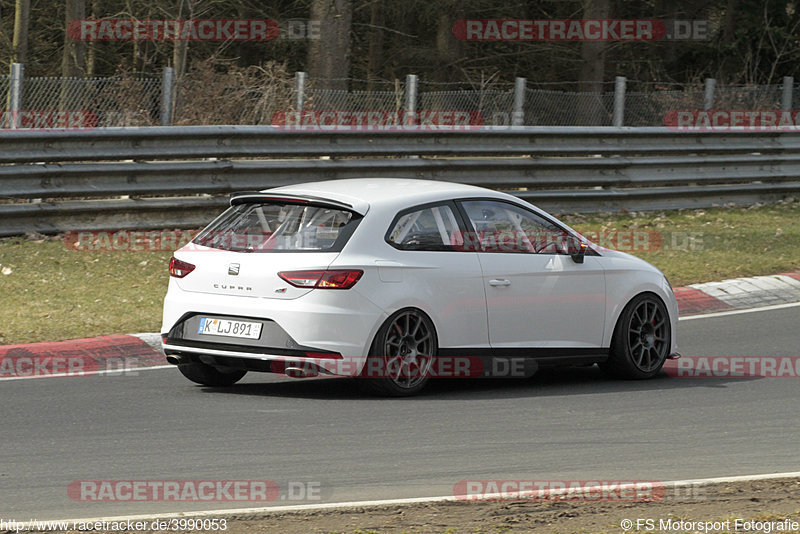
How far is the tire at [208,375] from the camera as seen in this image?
9.27 meters

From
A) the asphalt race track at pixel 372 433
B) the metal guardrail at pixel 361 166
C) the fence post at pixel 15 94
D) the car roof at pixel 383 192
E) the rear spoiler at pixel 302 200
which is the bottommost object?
the asphalt race track at pixel 372 433

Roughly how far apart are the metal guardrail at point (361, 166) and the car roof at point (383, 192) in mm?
5996

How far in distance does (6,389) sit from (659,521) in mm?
5067

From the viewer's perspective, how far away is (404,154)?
56.6 ft

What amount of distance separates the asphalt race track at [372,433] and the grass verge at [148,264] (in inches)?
58.2

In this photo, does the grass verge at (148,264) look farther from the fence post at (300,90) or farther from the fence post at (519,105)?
the fence post at (300,90)

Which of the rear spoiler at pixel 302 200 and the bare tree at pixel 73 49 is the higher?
the bare tree at pixel 73 49

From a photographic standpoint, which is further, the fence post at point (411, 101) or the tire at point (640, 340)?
the fence post at point (411, 101)

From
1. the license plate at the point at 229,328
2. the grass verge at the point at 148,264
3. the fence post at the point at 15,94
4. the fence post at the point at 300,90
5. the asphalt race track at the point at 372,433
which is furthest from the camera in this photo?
the fence post at the point at 300,90

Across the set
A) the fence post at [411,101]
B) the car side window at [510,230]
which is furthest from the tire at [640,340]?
the fence post at [411,101]

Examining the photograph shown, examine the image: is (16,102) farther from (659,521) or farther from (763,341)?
(659,521)

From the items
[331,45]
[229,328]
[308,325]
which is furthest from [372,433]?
[331,45]

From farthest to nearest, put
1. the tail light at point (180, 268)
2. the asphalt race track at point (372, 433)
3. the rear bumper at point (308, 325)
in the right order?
1. the tail light at point (180, 268)
2. the rear bumper at point (308, 325)
3. the asphalt race track at point (372, 433)

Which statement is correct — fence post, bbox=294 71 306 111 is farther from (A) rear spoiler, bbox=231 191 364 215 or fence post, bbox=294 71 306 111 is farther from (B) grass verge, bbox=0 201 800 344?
(A) rear spoiler, bbox=231 191 364 215
